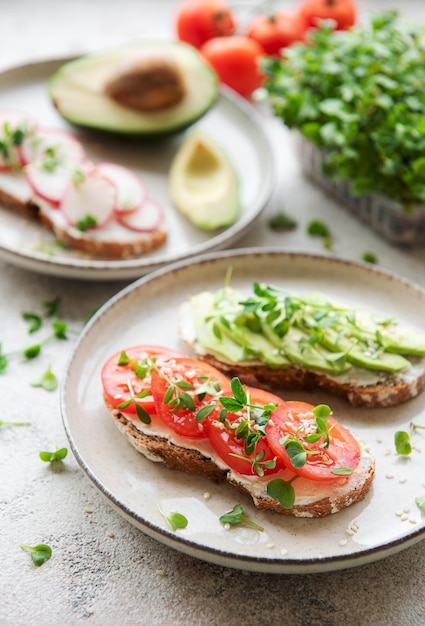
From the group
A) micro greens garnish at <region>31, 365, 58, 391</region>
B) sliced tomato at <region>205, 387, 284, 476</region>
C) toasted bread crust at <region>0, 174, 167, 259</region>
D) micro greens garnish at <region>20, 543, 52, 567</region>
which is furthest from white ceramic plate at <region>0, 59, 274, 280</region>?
micro greens garnish at <region>20, 543, 52, 567</region>

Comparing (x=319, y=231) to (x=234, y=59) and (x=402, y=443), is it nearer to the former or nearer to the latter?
(x=234, y=59)

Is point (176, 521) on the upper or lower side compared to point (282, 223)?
upper

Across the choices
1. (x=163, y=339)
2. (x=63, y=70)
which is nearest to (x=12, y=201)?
(x=63, y=70)

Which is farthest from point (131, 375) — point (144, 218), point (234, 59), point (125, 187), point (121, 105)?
point (234, 59)

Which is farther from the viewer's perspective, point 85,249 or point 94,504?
point 85,249

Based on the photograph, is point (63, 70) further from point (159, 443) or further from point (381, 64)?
point (159, 443)

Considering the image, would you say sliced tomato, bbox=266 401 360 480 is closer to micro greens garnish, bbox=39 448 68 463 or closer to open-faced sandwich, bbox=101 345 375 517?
open-faced sandwich, bbox=101 345 375 517

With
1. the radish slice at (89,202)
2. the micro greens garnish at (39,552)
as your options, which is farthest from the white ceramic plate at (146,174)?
the micro greens garnish at (39,552)

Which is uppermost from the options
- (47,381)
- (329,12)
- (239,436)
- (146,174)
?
(329,12)
